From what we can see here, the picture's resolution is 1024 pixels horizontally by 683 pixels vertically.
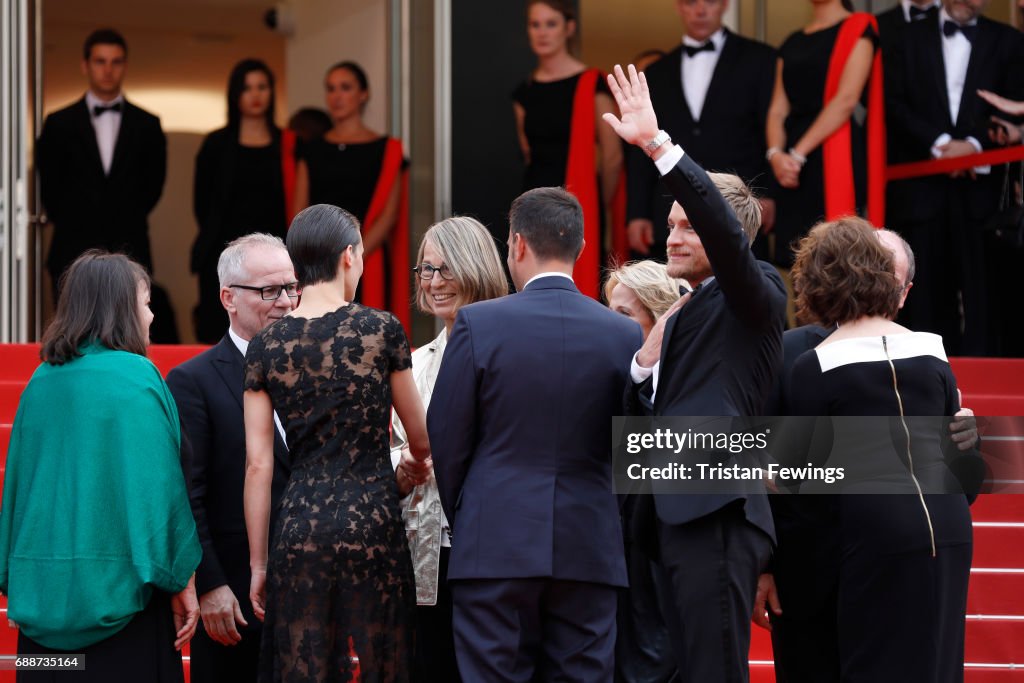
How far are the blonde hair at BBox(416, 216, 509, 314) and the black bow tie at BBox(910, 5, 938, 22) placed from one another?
14.6 ft

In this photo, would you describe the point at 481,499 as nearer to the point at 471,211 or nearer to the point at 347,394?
the point at 347,394

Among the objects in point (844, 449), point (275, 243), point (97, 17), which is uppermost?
point (97, 17)

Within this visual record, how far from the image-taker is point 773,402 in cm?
358

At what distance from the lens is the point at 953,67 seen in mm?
7262

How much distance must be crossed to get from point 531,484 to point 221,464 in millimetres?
976

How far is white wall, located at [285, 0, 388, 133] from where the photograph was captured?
9.58 m

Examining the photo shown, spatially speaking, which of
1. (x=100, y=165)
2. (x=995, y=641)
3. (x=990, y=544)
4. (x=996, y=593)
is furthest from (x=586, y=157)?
(x=995, y=641)

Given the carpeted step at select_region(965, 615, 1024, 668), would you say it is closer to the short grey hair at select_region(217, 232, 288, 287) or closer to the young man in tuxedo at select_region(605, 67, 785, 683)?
the young man in tuxedo at select_region(605, 67, 785, 683)

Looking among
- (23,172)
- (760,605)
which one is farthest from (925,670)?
(23,172)

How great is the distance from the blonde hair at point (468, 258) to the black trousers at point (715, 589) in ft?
3.26

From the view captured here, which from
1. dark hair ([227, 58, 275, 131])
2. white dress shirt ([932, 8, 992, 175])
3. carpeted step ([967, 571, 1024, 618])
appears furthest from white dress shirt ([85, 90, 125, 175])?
carpeted step ([967, 571, 1024, 618])

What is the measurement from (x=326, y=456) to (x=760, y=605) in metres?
1.23

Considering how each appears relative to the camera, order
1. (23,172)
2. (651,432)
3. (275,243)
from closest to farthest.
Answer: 1. (651,432)
2. (275,243)
3. (23,172)

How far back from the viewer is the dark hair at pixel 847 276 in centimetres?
360
